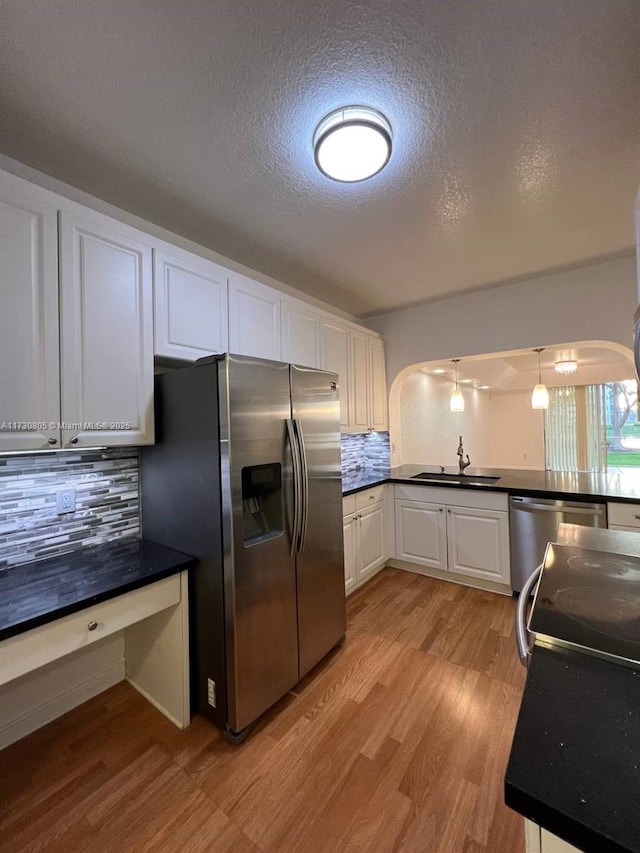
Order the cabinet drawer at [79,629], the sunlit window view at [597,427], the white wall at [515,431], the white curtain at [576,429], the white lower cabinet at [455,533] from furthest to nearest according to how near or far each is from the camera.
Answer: the white wall at [515,431] → the white curtain at [576,429] → the sunlit window view at [597,427] → the white lower cabinet at [455,533] → the cabinet drawer at [79,629]

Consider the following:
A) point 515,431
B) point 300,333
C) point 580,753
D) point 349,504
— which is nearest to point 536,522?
point 349,504

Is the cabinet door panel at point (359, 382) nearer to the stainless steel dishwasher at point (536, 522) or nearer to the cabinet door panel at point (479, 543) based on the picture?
the cabinet door panel at point (479, 543)

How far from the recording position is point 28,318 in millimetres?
1396

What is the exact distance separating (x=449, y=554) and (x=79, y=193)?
356 cm

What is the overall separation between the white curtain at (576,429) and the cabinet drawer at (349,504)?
6476 mm

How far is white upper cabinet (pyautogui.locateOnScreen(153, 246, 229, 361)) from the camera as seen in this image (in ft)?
5.96

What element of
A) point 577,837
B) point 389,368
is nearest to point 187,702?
point 577,837

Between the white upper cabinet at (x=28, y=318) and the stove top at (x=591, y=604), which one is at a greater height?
the white upper cabinet at (x=28, y=318)

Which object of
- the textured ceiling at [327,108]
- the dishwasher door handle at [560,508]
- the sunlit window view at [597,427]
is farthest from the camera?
the sunlit window view at [597,427]

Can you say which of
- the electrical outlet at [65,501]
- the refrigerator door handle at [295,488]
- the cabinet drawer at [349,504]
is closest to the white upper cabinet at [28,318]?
the electrical outlet at [65,501]

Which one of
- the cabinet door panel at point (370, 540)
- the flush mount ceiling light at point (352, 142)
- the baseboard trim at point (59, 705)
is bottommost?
the baseboard trim at point (59, 705)

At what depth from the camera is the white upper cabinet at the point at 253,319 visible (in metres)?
2.17

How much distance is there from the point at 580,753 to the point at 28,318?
1996 mm

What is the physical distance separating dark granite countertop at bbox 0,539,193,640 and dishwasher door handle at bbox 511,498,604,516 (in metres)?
2.44
